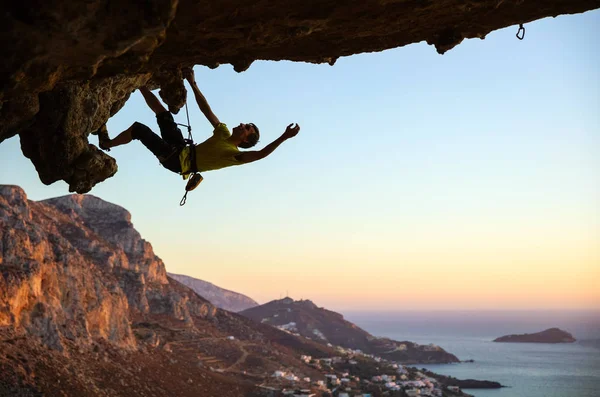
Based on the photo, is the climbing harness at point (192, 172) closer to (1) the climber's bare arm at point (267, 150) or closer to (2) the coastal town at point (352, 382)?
(1) the climber's bare arm at point (267, 150)

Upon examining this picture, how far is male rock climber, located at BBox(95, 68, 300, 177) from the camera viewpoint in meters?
6.98

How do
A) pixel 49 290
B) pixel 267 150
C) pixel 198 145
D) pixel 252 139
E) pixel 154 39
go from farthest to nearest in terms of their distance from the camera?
pixel 49 290 → pixel 198 145 → pixel 252 139 → pixel 267 150 → pixel 154 39

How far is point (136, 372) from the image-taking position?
4038 centimetres

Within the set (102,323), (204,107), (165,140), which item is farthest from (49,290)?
(204,107)

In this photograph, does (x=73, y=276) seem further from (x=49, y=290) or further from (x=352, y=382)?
(x=352, y=382)

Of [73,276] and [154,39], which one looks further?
[73,276]

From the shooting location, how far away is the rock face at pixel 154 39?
4.12 meters

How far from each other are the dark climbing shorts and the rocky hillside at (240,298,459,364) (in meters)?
124

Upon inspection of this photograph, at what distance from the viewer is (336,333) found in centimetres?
14350

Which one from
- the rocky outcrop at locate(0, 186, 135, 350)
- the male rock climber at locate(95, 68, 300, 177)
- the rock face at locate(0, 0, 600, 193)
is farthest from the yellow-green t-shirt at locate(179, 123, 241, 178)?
the rocky outcrop at locate(0, 186, 135, 350)

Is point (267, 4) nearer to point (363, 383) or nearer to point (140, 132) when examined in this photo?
point (140, 132)

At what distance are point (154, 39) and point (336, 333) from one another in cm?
14467

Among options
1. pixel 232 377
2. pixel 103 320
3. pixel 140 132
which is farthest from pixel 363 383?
pixel 140 132

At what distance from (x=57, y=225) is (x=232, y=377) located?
29.3 m
